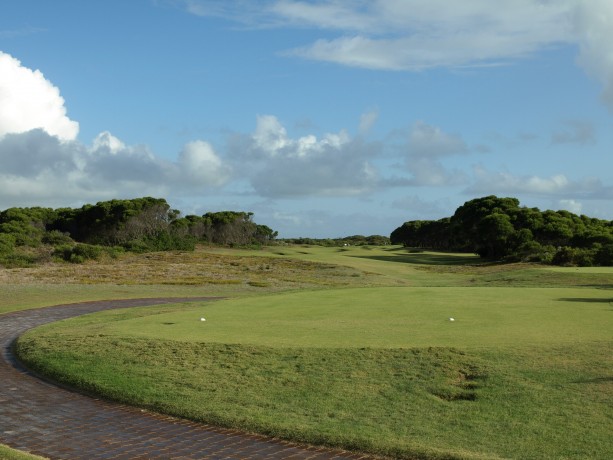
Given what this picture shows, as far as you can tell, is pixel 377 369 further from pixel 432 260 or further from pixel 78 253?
pixel 432 260

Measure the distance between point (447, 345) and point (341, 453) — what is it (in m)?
6.05

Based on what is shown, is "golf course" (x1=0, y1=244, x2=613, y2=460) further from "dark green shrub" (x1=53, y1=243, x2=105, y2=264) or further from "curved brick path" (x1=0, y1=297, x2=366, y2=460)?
"dark green shrub" (x1=53, y1=243, x2=105, y2=264)

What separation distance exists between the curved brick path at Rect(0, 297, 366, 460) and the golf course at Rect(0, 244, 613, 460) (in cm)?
36

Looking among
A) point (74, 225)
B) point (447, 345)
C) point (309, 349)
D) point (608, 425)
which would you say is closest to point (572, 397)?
point (608, 425)

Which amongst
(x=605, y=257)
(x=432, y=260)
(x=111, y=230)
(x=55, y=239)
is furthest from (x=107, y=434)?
(x=111, y=230)

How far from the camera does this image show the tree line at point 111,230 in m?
60.3

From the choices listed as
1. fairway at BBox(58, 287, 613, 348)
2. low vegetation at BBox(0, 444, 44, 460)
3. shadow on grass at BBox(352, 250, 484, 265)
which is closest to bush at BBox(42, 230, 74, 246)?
shadow on grass at BBox(352, 250, 484, 265)

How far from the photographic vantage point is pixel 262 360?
14.0m

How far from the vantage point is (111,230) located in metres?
79.1

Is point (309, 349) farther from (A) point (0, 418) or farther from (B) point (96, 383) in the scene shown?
(A) point (0, 418)

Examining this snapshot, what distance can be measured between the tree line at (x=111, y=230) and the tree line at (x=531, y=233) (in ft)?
101

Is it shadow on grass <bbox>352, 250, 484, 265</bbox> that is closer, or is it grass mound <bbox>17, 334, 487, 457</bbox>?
grass mound <bbox>17, 334, 487, 457</bbox>

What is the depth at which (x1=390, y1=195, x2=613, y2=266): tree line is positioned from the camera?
5725cm

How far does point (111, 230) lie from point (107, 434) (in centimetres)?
7175
